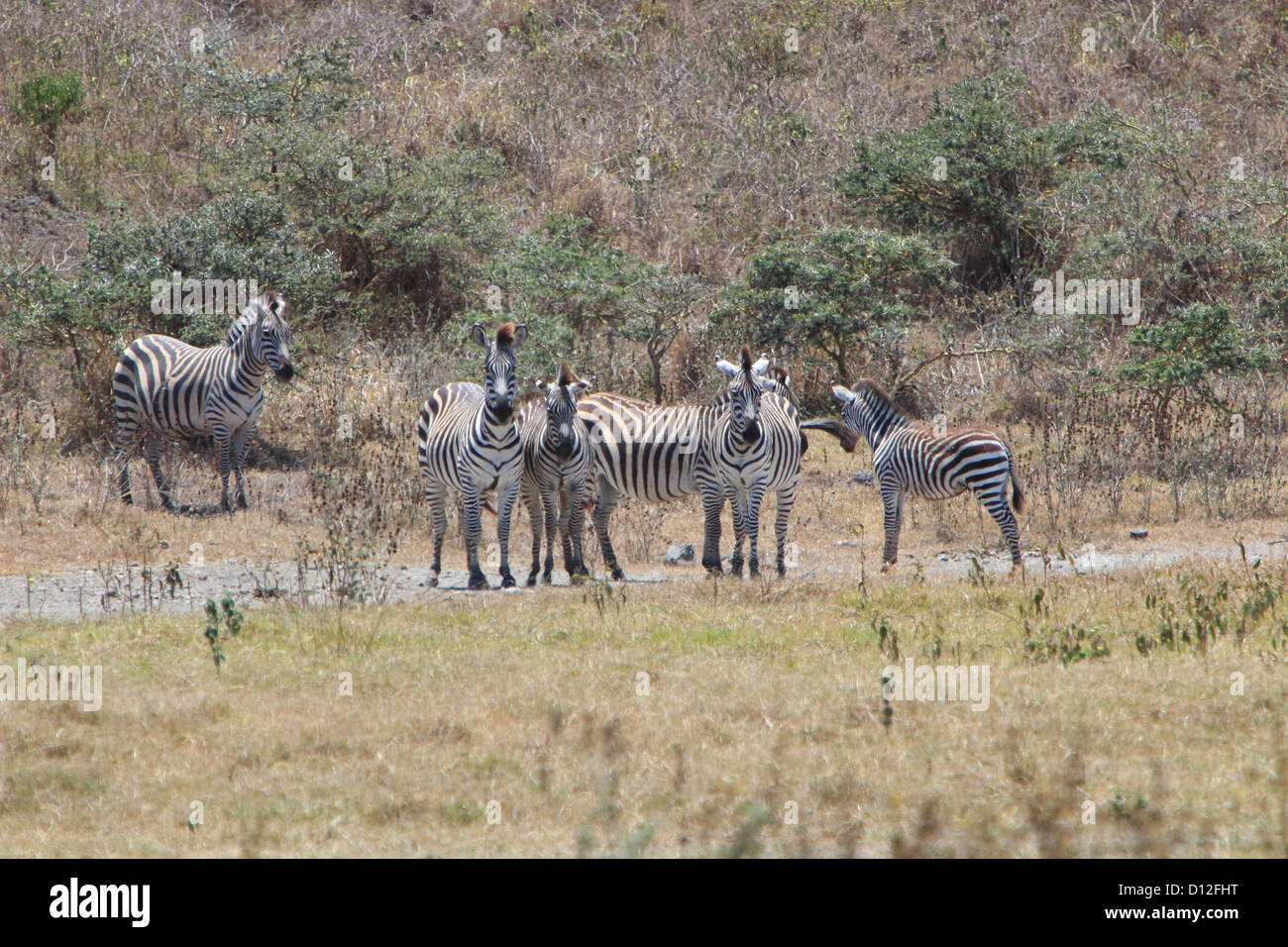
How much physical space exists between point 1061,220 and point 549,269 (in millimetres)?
9539

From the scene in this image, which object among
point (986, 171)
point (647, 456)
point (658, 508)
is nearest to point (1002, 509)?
point (647, 456)

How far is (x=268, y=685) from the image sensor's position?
8641mm

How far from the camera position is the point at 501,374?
12.6 metres

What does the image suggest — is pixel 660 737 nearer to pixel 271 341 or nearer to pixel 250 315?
pixel 271 341

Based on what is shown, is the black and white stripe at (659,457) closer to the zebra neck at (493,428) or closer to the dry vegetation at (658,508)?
the dry vegetation at (658,508)

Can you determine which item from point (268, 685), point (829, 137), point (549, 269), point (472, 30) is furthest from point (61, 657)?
point (472, 30)

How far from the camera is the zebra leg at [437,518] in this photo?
13.5 m

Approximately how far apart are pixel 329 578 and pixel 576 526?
289cm

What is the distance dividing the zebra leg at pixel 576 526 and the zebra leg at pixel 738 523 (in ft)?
4.84

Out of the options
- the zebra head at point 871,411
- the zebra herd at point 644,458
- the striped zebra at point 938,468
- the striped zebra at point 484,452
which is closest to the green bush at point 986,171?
the zebra head at point 871,411

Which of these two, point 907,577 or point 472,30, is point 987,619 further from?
point 472,30

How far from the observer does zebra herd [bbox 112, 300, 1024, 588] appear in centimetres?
1287

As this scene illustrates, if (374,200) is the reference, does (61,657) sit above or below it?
below

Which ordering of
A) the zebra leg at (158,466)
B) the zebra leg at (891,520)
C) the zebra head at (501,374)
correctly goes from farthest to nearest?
1. the zebra leg at (158,466)
2. the zebra leg at (891,520)
3. the zebra head at (501,374)
